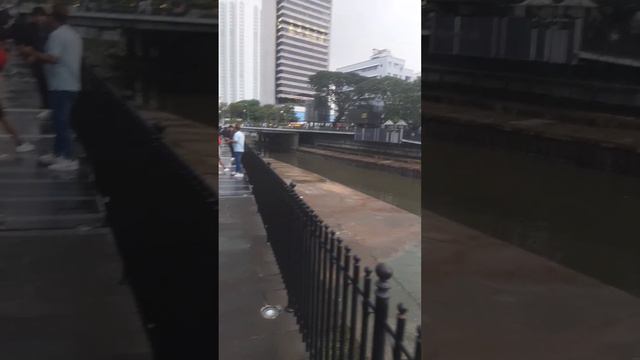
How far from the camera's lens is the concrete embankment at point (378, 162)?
1744mm

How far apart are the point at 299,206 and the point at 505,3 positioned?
122 centimetres

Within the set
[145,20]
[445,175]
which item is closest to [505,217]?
[445,175]

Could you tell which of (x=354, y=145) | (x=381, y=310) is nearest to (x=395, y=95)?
(x=354, y=145)

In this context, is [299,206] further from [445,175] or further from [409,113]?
[445,175]

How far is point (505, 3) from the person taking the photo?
2.08 m

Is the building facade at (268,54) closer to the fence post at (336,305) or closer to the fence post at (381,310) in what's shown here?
the fence post at (336,305)

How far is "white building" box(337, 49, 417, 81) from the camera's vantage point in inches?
66.0

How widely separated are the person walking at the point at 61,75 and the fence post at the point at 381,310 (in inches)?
44.6

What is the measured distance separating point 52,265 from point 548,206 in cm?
211

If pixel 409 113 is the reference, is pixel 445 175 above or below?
below

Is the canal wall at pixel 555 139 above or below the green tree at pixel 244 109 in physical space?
below

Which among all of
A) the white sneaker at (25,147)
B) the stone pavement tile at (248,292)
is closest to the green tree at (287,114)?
the stone pavement tile at (248,292)

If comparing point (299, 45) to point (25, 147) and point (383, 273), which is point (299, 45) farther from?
point (25, 147)

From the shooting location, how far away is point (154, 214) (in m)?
1.82
